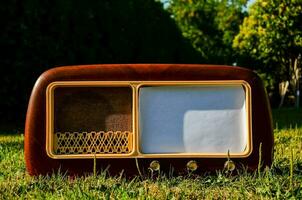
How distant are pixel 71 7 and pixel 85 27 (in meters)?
0.69

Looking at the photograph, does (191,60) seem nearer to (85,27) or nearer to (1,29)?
(85,27)

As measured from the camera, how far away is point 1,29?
12789 mm

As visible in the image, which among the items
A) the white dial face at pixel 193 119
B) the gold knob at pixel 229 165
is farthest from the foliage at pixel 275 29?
the gold knob at pixel 229 165

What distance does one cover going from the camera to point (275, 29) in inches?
1225

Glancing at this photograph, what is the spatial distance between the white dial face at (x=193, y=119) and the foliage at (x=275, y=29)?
87.9ft

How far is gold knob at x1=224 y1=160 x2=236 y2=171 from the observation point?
4.62 metres

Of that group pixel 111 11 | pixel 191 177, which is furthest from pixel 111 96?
pixel 111 11

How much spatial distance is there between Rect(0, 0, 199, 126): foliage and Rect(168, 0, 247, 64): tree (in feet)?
84.6

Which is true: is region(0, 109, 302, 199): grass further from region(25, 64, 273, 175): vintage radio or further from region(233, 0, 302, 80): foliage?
region(233, 0, 302, 80): foliage

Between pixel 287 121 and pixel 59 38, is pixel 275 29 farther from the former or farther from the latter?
pixel 59 38

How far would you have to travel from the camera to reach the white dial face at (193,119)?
4664mm

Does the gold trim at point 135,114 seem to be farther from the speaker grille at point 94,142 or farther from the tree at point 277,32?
the tree at point 277,32

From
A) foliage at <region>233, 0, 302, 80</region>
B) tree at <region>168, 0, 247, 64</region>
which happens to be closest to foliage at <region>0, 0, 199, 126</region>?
foliage at <region>233, 0, 302, 80</region>

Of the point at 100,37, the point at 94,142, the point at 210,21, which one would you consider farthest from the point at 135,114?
the point at 210,21
